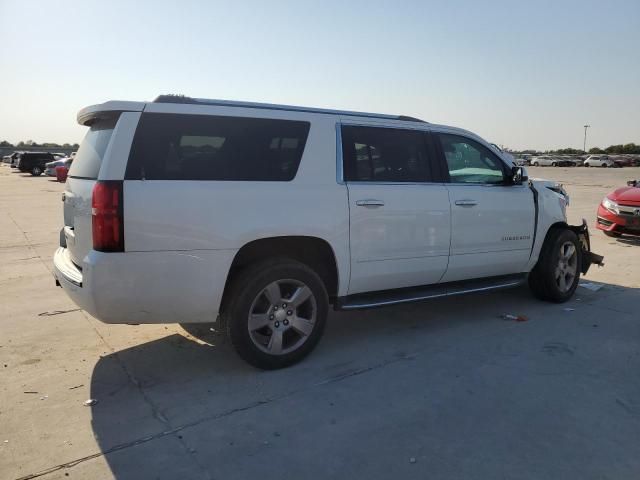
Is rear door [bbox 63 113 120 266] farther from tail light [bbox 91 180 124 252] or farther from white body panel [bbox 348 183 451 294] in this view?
white body panel [bbox 348 183 451 294]

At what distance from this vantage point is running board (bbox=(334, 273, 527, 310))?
4414mm

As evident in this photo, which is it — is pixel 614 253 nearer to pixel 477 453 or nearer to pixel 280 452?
pixel 477 453

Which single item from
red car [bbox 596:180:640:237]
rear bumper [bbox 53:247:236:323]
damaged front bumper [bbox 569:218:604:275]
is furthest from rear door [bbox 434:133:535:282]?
red car [bbox 596:180:640:237]

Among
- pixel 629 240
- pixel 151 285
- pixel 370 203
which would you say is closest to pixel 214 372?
pixel 151 285

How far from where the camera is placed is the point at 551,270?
5750mm

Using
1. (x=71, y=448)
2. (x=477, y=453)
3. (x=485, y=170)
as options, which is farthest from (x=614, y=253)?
(x=71, y=448)

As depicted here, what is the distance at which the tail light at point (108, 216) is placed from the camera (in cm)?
337

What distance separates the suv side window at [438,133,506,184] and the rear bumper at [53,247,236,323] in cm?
245

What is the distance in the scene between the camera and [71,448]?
2.98 meters

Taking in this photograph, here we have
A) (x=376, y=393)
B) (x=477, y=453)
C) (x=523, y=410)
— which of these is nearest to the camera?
(x=477, y=453)

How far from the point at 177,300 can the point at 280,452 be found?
1299 millimetres

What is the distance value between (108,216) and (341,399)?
1990 mm

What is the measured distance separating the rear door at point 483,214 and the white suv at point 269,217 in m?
0.02

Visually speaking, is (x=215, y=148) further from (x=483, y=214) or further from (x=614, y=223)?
(x=614, y=223)
